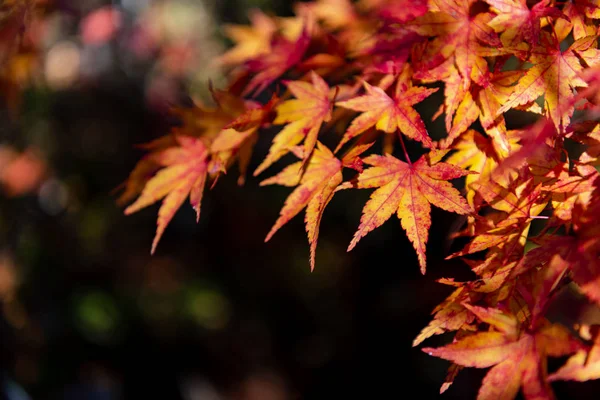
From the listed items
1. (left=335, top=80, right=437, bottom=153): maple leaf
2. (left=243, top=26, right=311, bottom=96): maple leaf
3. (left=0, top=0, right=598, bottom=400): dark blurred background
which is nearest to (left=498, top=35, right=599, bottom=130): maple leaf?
(left=335, top=80, right=437, bottom=153): maple leaf

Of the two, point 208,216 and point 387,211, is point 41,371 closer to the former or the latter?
point 208,216

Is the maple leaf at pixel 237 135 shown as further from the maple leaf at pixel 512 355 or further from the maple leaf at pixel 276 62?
the maple leaf at pixel 512 355

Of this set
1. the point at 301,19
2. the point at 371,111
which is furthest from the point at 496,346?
the point at 301,19

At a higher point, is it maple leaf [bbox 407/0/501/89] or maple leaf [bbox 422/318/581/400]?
maple leaf [bbox 407/0/501/89]

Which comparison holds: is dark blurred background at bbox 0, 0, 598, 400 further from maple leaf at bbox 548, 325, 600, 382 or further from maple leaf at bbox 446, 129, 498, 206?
maple leaf at bbox 548, 325, 600, 382

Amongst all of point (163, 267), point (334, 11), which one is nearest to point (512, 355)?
point (334, 11)
